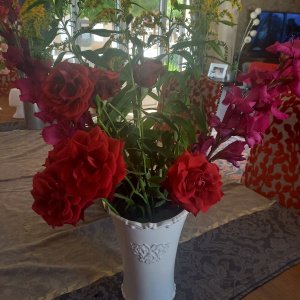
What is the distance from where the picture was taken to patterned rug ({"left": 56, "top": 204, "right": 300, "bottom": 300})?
2.23 feet

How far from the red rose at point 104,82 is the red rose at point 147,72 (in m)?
0.04

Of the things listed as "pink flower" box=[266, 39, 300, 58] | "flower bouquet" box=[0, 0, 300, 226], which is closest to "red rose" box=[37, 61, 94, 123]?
"flower bouquet" box=[0, 0, 300, 226]

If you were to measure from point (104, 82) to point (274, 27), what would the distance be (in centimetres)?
580

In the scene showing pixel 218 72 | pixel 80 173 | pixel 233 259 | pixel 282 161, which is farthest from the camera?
pixel 218 72

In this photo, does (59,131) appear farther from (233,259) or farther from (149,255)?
(233,259)

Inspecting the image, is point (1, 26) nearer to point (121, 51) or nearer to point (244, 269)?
point (121, 51)

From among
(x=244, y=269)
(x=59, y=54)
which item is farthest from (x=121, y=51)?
(x=244, y=269)

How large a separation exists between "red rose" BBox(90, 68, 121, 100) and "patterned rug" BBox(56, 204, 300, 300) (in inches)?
17.2

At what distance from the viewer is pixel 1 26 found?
607 millimetres

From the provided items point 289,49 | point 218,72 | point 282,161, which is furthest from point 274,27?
point 289,49

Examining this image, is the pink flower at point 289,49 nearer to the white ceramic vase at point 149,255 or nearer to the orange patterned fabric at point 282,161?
the white ceramic vase at point 149,255

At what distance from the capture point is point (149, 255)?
1.85 ft

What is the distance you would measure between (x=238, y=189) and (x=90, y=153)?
824 millimetres

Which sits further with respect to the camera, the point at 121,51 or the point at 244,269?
the point at 244,269
